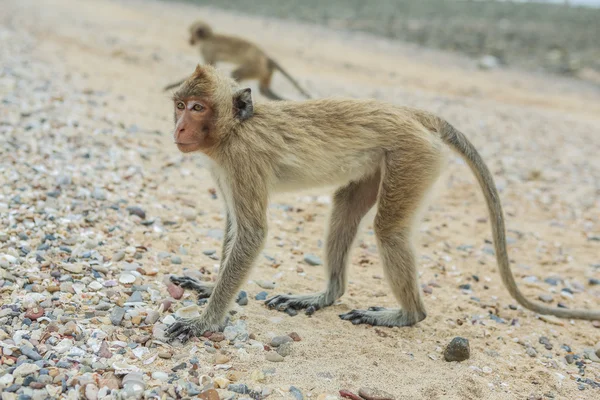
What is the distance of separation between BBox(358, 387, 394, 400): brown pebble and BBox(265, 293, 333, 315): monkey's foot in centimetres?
116

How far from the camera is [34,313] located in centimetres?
384

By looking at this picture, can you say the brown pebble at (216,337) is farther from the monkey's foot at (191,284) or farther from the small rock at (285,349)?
the monkey's foot at (191,284)

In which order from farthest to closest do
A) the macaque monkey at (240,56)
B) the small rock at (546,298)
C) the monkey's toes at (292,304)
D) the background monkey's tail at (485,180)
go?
1. the macaque monkey at (240,56)
2. the small rock at (546,298)
3. the monkey's toes at (292,304)
4. the background monkey's tail at (485,180)

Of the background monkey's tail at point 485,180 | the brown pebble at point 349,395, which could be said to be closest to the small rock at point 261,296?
the brown pebble at point 349,395

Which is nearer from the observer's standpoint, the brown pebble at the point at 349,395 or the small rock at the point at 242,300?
the brown pebble at the point at 349,395

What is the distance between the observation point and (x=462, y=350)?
4270 millimetres

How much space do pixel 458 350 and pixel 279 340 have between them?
128 cm

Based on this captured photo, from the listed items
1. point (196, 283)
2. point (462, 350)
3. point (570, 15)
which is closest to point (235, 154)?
point (196, 283)

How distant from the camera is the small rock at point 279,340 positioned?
4.11 m

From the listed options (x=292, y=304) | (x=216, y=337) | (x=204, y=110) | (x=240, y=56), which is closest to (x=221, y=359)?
(x=216, y=337)

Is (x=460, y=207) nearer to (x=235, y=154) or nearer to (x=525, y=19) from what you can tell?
(x=235, y=154)

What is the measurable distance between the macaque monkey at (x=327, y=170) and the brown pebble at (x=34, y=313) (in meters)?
0.85

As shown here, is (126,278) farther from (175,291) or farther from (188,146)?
(188,146)

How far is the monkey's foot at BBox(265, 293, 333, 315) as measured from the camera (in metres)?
4.73
